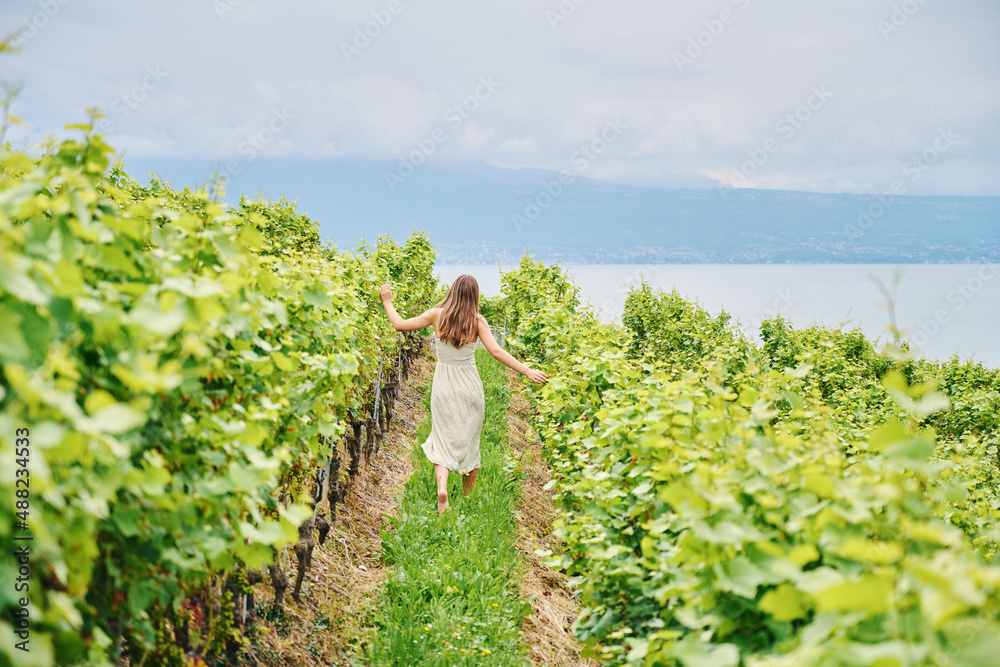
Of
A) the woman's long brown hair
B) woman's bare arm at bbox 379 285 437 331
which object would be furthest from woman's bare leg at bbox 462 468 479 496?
woman's bare arm at bbox 379 285 437 331

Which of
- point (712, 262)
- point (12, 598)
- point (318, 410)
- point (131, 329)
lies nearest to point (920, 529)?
point (12, 598)

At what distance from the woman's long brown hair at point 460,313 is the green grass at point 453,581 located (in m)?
1.38

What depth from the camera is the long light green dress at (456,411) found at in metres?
5.54

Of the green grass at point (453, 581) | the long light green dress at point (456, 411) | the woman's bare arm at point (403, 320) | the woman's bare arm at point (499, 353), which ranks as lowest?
the green grass at point (453, 581)

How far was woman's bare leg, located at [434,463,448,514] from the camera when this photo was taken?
519 centimetres

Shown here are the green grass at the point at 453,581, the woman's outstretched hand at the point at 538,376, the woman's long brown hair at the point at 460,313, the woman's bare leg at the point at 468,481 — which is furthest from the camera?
the woman's bare leg at the point at 468,481

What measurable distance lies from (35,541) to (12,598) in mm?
179

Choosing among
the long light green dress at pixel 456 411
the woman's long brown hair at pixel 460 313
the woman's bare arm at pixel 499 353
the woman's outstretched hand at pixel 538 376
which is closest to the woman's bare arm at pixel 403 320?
the woman's long brown hair at pixel 460 313

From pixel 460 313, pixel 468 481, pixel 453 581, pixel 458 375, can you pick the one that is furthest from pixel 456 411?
pixel 453 581

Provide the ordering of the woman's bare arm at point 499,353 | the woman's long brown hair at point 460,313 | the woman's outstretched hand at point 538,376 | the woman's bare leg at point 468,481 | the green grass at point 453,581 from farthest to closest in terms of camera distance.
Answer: the woman's bare leg at point 468,481 < the woman's long brown hair at point 460,313 < the woman's bare arm at point 499,353 < the woman's outstretched hand at point 538,376 < the green grass at point 453,581

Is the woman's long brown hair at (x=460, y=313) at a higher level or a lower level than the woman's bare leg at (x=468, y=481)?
higher

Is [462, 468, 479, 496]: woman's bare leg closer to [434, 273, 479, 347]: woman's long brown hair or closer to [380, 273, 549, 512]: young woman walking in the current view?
[380, 273, 549, 512]: young woman walking

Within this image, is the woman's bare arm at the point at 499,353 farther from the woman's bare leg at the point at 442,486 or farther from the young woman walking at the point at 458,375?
the woman's bare leg at the point at 442,486

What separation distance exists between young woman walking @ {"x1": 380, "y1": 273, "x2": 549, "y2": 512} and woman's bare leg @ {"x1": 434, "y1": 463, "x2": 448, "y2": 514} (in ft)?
0.04
